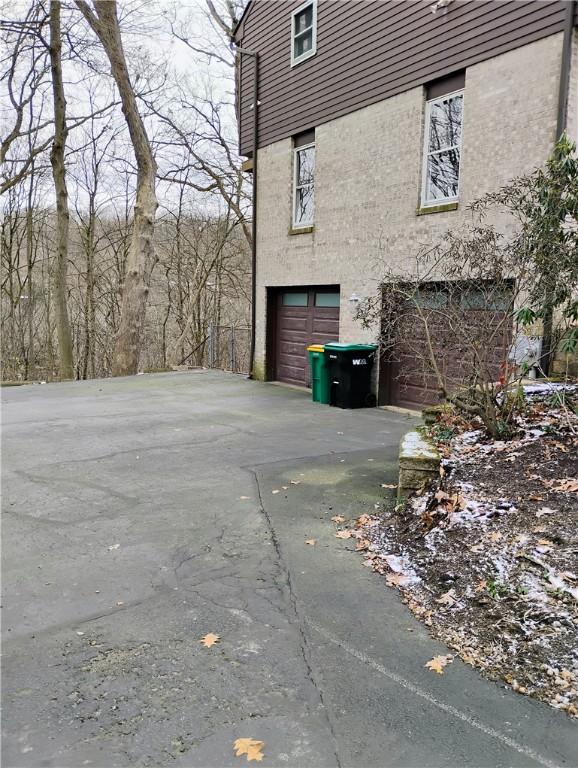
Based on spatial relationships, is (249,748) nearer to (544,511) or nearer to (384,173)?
(544,511)

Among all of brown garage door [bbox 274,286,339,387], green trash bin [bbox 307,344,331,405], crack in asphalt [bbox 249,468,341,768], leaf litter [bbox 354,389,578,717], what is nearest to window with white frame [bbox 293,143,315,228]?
brown garage door [bbox 274,286,339,387]

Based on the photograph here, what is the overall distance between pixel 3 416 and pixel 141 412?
6.98 feet

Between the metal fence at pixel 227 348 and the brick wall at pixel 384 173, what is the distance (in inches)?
159

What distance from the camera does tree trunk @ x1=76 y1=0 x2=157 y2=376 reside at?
1500 centimetres

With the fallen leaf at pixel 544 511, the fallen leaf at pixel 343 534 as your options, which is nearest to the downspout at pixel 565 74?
the fallen leaf at pixel 544 511

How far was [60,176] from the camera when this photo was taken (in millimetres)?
18281

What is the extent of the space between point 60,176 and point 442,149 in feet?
44.1

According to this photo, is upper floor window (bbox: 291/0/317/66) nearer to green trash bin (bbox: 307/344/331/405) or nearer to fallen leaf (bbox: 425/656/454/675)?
green trash bin (bbox: 307/344/331/405)

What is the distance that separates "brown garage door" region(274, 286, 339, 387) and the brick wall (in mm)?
341

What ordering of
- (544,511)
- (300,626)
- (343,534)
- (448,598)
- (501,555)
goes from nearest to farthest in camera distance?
(300,626)
(448,598)
(501,555)
(544,511)
(343,534)

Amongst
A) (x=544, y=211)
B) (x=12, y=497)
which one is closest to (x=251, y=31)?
(x=544, y=211)

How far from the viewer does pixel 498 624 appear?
3.02 m

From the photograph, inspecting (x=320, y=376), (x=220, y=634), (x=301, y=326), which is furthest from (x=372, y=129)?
(x=220, y=634)

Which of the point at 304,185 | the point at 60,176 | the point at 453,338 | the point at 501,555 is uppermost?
the point at 60,176
